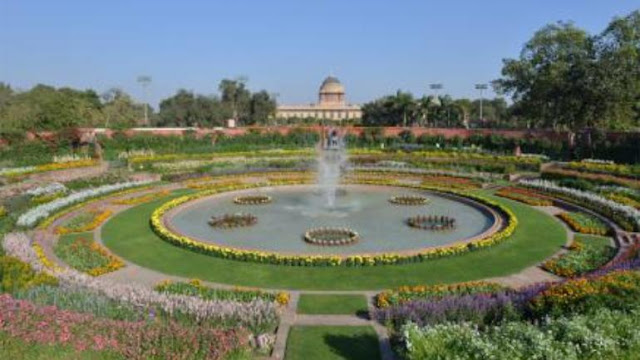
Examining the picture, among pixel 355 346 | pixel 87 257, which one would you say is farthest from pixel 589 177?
pixel 87 257

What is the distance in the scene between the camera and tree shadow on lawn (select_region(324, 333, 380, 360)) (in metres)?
8.27

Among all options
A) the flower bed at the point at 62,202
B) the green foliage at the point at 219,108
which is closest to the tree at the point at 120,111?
the green foliage at the point at 219,108

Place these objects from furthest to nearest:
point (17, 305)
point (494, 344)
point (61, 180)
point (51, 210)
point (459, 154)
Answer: point (459, 154) → point (61, 180) → point (51, 210) → point (17, 305) → point (494, 344)

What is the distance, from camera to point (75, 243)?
1531 centimetres

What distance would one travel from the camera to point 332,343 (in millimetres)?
8719

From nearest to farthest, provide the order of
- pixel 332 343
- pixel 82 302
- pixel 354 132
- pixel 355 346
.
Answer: pixel 355 346 < pixel 332 343 < pixel 82 302 < pixel 354 132

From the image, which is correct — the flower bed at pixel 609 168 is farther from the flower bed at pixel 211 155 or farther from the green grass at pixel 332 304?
the green grass at pixel 332 304

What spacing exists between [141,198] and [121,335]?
1560 centimetres

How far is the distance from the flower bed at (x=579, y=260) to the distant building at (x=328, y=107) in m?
97.8

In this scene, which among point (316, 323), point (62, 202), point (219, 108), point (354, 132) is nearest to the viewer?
point (316, 323)

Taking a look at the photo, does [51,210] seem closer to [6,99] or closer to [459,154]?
[459,154]

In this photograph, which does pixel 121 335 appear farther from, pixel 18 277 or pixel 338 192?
pixel 338 192

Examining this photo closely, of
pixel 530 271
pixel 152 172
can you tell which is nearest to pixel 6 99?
pixel 152 172

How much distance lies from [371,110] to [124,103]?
3387cm
